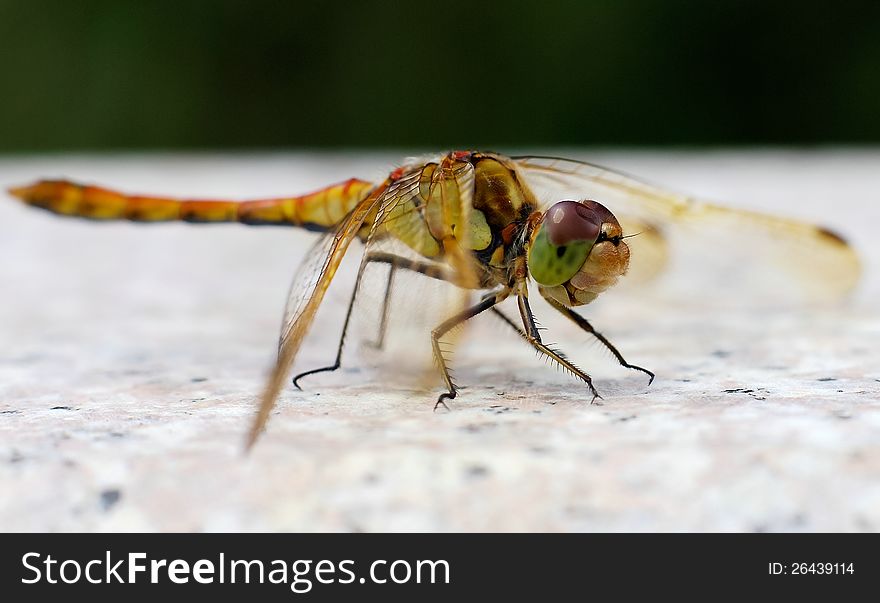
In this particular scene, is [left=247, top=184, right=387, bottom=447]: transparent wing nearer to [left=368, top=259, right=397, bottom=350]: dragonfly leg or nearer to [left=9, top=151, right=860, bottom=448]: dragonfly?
[left=9, top=151, right=860, bottom=448]: dragonfly

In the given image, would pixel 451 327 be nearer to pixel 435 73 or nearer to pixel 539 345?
pixel 539 345

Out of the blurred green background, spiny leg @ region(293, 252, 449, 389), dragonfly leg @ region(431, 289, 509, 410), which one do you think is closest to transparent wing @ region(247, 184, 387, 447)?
spiny leg @ region(293, 252, 449, 389)

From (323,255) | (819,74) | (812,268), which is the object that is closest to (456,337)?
(323,255)

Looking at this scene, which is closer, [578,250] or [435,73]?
[578,250]

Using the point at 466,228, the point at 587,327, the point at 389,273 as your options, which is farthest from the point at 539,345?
the point at 389,273

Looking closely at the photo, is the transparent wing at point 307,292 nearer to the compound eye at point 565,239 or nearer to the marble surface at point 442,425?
the marble surface at point 442,425
